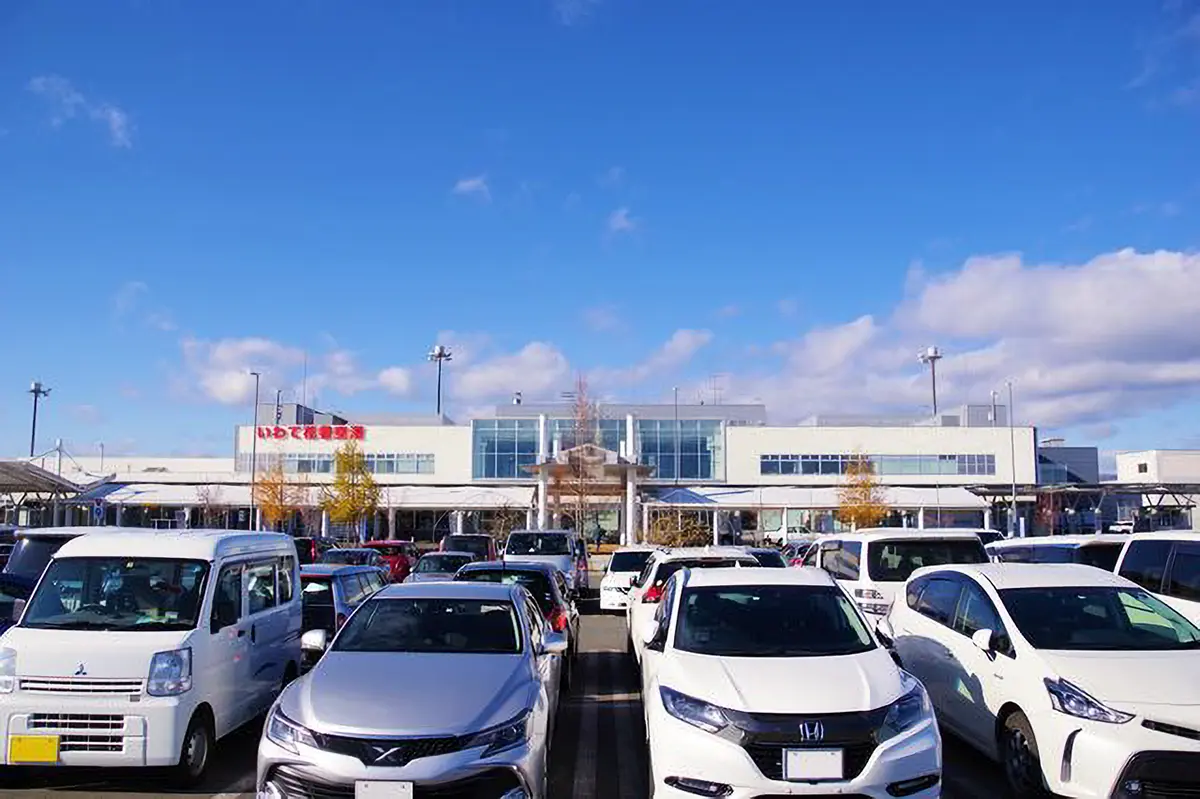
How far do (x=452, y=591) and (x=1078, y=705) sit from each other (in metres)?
4.84

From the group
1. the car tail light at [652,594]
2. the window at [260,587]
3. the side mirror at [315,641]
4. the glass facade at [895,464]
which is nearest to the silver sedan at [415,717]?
the side mirror at [315,641]

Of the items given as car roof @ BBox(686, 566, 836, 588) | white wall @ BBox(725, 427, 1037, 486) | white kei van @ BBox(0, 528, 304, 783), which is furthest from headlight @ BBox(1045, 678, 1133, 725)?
white wall @ BBox(725, 427, 1037, 486)

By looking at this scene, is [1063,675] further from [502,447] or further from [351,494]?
[502,447]

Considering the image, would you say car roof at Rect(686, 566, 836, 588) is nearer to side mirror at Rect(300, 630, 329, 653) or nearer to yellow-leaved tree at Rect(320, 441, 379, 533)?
side mirror at Rect(300, 630, 329, 653)

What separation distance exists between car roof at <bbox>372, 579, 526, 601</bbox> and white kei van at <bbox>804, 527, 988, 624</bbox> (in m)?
5.59

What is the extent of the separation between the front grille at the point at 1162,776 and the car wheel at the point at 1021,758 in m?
0.67

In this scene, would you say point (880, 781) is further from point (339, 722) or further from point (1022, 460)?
point (1022, 460)

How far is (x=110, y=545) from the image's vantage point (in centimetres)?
852

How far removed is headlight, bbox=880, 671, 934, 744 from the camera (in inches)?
241

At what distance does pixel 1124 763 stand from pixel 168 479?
67230 millimetres

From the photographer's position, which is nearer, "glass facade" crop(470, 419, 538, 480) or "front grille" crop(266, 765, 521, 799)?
"front grille" crop(266, 765, 521, 799)

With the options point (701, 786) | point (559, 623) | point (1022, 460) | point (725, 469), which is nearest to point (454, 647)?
point (701, 786)

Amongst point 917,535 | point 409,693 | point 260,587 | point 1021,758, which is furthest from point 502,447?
point 409,693

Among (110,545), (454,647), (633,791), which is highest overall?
(110,545)
